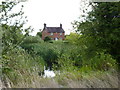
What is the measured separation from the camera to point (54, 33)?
198 centimetres

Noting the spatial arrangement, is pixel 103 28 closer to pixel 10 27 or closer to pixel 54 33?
pixel 54 33

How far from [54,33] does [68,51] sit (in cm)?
27

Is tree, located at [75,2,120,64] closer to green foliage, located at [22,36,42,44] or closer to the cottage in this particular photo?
the cottage

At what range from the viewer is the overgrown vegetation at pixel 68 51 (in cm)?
175

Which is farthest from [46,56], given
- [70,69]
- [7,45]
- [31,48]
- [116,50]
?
[116,50]

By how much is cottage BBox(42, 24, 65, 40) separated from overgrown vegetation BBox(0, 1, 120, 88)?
6cm

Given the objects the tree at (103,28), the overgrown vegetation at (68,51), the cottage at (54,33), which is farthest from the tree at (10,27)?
the tree at (103,28)

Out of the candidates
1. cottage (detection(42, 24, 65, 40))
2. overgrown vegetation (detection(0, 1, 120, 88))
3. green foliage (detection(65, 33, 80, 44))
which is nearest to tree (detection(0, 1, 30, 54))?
overgrown vegetation (detection(0, 1, 120, 88))

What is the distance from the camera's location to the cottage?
198 centimetres

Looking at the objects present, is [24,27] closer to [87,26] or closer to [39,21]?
[39,21]

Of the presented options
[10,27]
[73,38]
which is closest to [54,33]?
[73,38]

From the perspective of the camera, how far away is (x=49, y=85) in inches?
68.5

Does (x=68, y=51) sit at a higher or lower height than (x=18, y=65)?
higher

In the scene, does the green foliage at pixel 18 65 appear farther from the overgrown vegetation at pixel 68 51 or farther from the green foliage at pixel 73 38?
the green foliage at pixel 73 38
